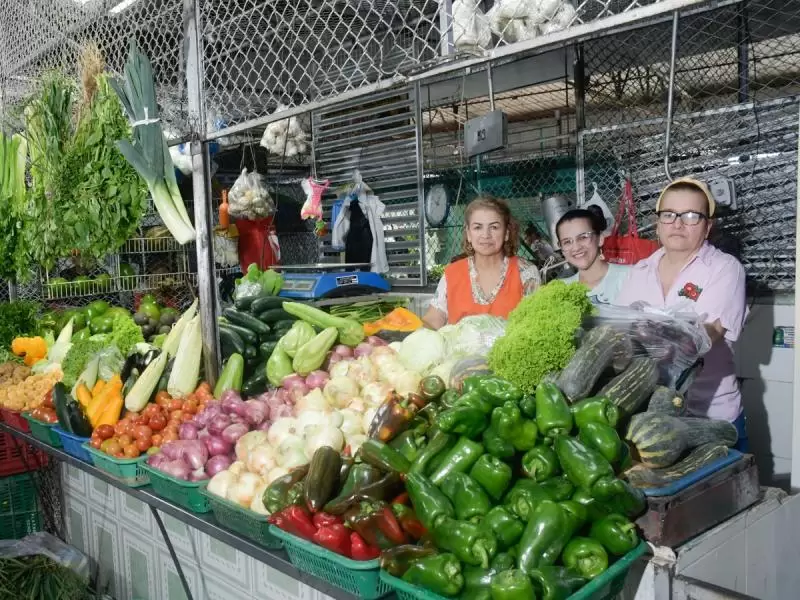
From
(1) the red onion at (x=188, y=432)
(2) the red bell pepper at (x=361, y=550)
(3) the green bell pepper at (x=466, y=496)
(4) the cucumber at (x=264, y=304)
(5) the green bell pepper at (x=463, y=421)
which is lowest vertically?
(2) the red bell pepper at (x=361, y=550)

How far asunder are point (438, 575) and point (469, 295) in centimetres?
223

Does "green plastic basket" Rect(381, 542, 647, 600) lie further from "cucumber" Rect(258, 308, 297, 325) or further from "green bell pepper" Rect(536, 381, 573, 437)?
"cucumber" Rect(258, 308, 297, 325)

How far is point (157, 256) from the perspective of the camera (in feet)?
19.2

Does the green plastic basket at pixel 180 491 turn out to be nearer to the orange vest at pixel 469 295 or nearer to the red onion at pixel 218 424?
the red onion at pixel 218 424

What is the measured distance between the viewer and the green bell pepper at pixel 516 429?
6.57ft

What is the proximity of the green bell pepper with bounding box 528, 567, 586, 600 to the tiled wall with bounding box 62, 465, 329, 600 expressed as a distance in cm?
109

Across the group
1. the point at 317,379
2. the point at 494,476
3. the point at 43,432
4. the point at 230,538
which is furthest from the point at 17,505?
the point at 494,476

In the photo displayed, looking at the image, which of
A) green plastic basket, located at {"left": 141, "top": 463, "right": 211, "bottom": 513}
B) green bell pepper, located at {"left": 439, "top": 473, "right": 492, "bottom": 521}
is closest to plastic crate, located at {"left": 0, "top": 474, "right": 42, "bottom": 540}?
green plastic basket, located at {"left": 141, "top": 463, "right": 211, "bottom": 513}

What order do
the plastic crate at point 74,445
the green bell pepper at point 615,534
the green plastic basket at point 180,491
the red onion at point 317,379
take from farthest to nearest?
the plastic crate at point 74,445 < the red onion at point 317,379 < the green plastic basket at point 180,491 < the green bell pepper at point 615,534

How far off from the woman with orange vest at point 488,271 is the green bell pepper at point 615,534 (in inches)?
73.4

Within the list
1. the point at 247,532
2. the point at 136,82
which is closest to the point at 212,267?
the point at 136,82

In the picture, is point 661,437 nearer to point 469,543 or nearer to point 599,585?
point 599,585

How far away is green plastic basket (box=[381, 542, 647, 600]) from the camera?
1.65 m

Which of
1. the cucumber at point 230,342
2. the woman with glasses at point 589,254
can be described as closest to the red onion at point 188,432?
the cucumber at point 230,342
